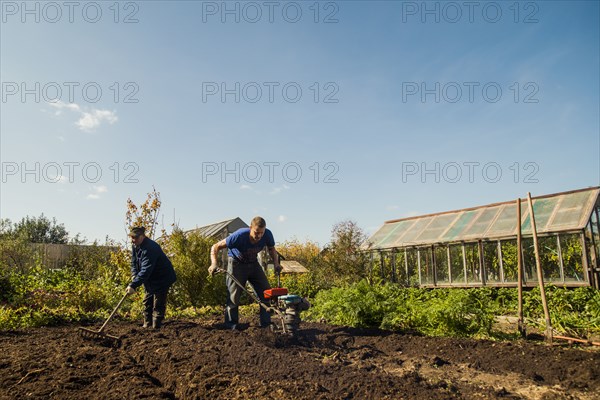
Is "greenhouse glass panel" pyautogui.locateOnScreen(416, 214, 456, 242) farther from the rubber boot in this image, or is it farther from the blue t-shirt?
the rubber boot

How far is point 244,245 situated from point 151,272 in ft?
5.07

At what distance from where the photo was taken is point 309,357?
15.8ft

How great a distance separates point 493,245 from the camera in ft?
38.0

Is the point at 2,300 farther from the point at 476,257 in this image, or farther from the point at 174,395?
the point at 476,257

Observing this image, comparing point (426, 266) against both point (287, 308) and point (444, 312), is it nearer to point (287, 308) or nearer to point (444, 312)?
point (444, 312)

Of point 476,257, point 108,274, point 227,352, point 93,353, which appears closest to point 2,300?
point 108,274

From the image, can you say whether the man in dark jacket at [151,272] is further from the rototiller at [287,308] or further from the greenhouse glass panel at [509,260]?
the greenhouse glass panel at [509,260]

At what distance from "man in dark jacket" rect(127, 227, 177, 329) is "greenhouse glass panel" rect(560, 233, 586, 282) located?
8942mm

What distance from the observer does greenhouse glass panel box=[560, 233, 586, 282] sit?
388 inches

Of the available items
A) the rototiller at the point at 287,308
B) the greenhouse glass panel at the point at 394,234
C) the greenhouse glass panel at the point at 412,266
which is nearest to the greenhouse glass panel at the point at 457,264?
the greenhouse glass panel at the point at 412,266

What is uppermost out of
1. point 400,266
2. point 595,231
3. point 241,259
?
point 595,231

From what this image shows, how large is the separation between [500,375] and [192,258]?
24.7ft

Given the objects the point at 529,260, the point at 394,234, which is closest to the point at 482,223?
the point at 529,260

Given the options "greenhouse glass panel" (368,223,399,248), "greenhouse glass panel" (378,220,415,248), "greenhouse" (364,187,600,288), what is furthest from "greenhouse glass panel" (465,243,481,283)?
"greenhouse glass panel" (368,223,399,248)
